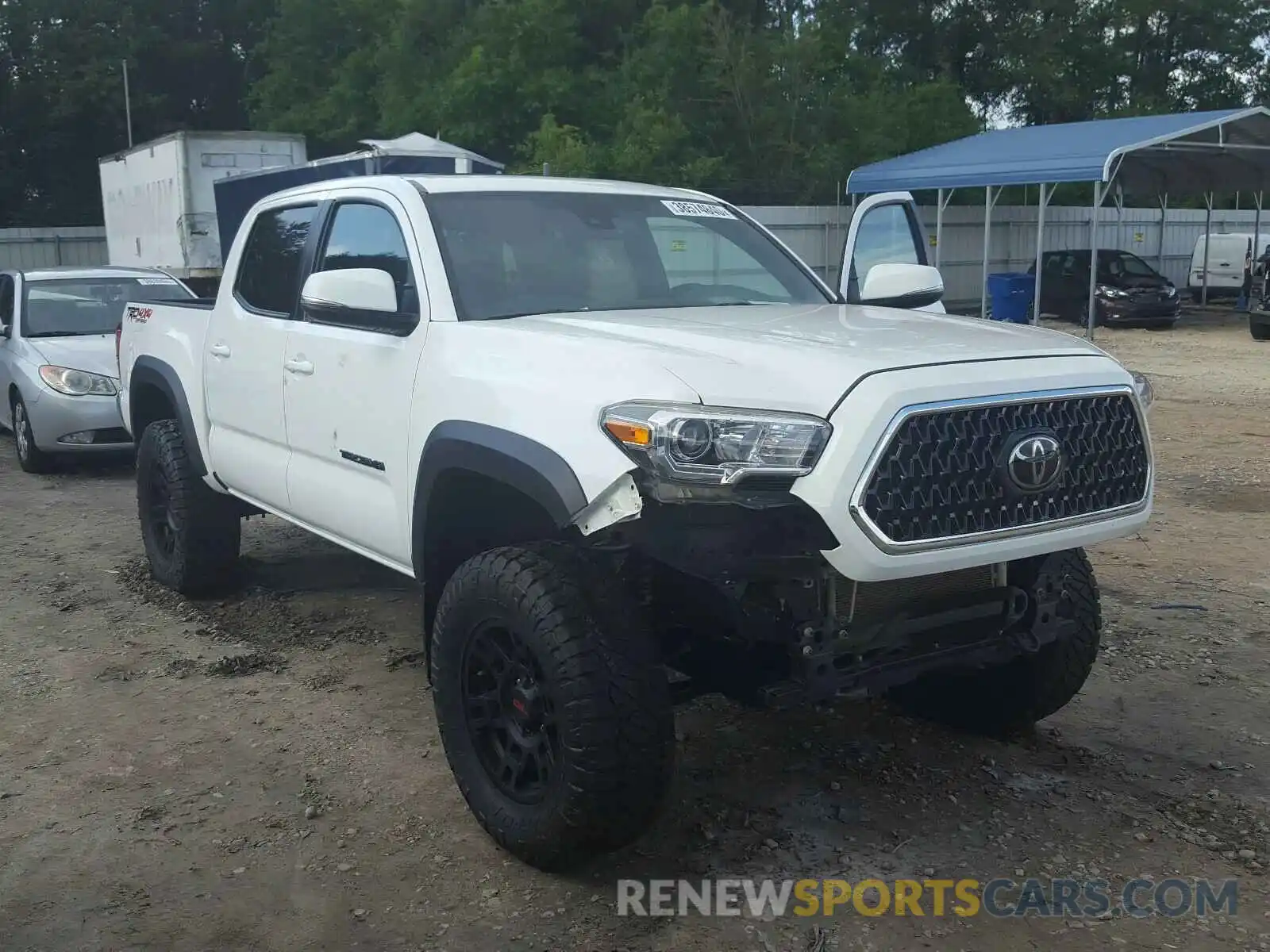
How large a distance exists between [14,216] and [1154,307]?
1186 inches

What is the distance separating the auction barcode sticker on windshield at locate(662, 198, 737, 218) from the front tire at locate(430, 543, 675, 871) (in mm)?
1905

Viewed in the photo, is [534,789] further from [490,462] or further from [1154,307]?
[1154,307]

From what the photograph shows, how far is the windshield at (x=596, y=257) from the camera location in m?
4.45

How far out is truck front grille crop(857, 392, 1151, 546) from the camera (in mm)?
3262

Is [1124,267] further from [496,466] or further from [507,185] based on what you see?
[496,466]

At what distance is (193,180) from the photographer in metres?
18.8

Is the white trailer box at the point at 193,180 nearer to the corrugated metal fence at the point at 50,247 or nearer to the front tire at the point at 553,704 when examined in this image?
the corrugated metal fence at the point at 50,247

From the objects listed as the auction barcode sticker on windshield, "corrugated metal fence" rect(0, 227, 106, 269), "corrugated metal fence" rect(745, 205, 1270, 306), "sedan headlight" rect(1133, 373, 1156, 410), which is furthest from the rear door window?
"corrugated metal fence" rect(0, 227, 106, 269)

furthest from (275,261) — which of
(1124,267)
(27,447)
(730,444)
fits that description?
(1124,267)

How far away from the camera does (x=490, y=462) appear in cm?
377

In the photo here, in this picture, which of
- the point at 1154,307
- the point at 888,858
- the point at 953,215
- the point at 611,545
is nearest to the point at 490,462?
the point at 611,545

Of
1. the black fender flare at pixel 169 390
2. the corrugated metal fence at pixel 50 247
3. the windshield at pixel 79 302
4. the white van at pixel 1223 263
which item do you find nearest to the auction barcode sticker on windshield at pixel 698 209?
the black fender flare at pixel 169 390

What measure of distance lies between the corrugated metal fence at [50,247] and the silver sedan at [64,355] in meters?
19.0

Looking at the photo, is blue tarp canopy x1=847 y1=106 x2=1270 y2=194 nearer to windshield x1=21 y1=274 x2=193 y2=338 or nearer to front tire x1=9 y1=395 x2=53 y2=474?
windshield x1=21 y1=274 x2=193 y2=338
